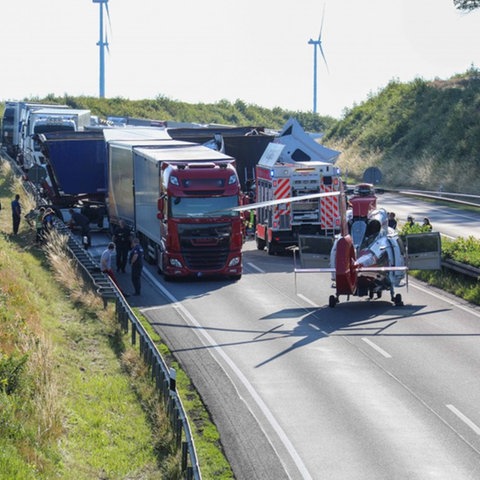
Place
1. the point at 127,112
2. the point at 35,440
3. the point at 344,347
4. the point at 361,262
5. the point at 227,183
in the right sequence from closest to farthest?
1. the point at 35,440
2. the point at 344,347
3. the point at 361,262
4. the point at 227,183
5. the point at 127,112

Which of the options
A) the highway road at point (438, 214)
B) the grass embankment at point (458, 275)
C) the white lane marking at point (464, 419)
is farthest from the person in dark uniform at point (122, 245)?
the white lane marking at point (464, 419)

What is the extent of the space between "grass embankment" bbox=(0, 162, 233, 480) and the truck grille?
4.61 meters

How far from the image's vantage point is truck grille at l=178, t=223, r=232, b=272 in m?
33.0

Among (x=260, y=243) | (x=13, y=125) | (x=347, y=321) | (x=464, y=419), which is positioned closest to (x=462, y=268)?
(x=347, y=321)

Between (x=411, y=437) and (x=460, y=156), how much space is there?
53672 millimetres

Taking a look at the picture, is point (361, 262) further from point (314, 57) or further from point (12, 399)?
point (314, 57)

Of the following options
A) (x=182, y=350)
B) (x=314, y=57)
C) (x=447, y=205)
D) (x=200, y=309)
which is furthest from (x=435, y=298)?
(x=314, y=57)

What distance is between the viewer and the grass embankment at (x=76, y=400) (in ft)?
54.4

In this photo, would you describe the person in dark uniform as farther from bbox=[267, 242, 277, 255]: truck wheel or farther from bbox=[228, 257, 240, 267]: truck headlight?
bbox=[267, 242, 277, 255]: truck wheel

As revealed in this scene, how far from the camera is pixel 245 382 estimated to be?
2197 cm

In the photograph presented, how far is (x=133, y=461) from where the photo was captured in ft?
56.7

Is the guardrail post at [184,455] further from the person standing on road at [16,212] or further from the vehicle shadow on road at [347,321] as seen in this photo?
the person standing on road at [16,212]

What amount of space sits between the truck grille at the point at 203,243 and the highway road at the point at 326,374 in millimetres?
781

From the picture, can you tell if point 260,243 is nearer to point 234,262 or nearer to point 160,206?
point 234,262
